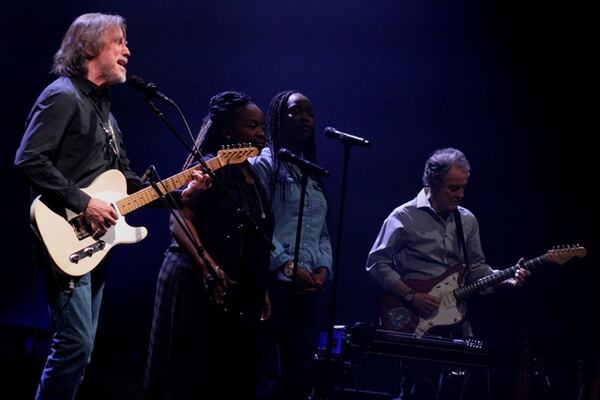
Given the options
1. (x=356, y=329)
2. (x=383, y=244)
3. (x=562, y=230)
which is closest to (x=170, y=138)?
(x=383, y=244)

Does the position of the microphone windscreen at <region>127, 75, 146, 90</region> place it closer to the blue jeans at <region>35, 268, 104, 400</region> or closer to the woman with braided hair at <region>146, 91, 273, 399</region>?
the woman with braided hair at <region>146, 91, 273, 399</region>

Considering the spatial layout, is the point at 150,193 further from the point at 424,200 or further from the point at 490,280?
the point at 490,280

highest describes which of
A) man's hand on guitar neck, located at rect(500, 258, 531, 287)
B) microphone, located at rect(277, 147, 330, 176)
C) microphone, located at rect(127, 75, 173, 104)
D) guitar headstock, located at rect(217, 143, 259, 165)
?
microphone, located at rect(127, 75, 173, 104)

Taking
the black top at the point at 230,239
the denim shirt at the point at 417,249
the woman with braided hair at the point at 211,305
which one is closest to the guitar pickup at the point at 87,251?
the woman with braided hair at the point at 211,305

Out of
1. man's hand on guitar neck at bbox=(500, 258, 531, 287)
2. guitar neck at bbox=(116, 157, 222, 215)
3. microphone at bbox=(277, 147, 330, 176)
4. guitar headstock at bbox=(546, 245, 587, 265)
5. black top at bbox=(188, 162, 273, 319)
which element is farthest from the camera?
guitar headstock at bbox=(546, 245, 587, 265)

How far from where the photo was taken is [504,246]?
239 inches

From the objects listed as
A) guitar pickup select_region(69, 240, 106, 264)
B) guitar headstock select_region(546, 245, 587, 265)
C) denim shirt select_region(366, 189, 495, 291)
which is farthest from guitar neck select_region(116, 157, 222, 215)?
guitar headstock select_region(546, 245, 587, 265)

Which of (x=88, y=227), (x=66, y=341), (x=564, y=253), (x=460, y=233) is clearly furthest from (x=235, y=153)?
(x=564, y=253)

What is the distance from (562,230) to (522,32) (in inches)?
68.9

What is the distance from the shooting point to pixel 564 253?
209 inches

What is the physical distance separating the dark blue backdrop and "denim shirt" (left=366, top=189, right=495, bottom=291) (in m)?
0.80

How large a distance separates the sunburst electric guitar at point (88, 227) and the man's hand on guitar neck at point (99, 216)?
3 centimetres

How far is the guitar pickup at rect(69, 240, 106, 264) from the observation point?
3.04m

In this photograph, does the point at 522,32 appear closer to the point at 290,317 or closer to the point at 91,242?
the point at 290,317
